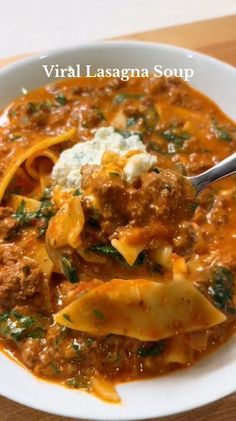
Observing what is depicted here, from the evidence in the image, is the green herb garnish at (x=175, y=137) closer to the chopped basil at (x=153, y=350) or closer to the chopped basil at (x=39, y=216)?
the chopped basil at (x=39, y=216)

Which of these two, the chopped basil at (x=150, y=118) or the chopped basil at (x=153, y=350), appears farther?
the chopped basil at (x=150, y=118)

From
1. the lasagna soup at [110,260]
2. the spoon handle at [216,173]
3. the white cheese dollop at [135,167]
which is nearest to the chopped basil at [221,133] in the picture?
the lasagna soup at [110,260]

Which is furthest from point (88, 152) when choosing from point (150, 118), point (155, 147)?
point (150, 118)

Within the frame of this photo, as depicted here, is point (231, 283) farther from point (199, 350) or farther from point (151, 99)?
point (151, 99)

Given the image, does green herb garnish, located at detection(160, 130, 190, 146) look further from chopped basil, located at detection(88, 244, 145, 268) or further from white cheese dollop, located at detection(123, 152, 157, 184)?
chopped basil, located at detection(88, 244, 145, 268)

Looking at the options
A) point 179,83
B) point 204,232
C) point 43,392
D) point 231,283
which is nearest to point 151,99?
point 179,83

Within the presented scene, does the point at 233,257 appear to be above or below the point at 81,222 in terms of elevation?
below

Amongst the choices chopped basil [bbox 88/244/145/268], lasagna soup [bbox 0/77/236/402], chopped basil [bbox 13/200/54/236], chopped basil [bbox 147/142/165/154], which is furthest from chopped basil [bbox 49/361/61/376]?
chopped basil [bbox 147/142/165/154]
